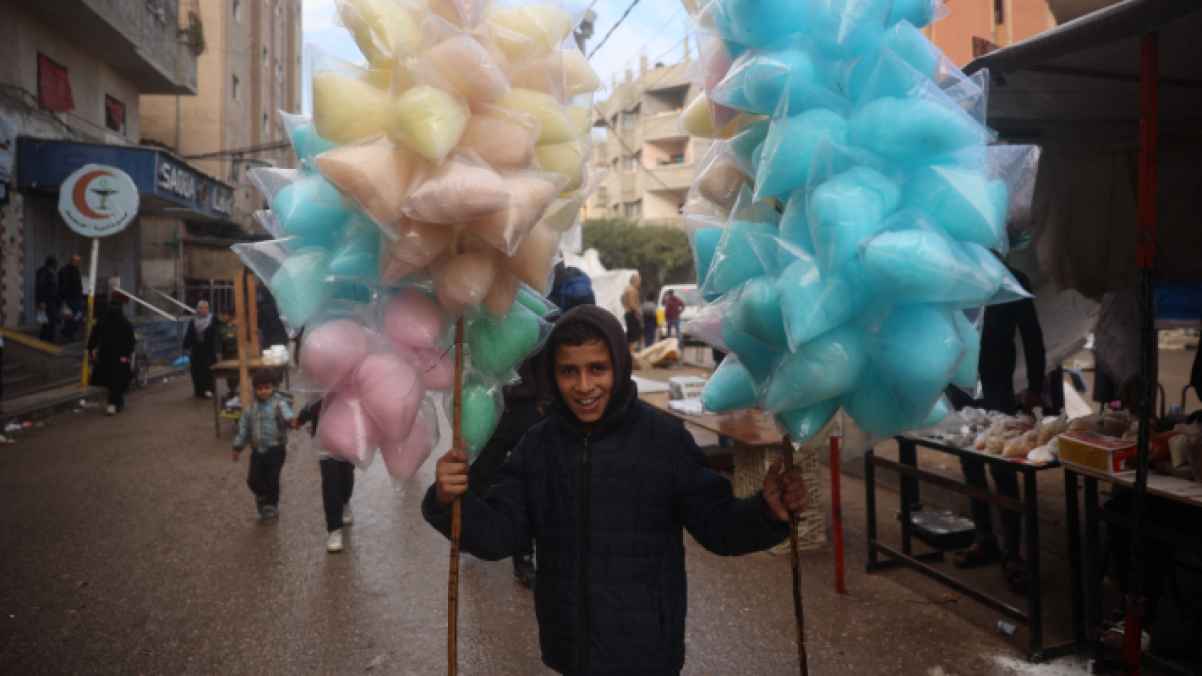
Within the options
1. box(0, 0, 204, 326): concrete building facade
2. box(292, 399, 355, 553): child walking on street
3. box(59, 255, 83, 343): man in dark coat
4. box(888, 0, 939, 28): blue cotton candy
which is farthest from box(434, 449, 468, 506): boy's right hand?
box(59, 255, 83, 343): man in dark coat

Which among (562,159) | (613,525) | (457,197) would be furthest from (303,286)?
(613,525)

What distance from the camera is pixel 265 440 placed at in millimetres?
4906

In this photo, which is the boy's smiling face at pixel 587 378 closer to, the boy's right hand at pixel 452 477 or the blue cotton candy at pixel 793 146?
the boy's right hand at pixel 452 477

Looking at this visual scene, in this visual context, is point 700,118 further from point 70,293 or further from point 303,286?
point 70,293

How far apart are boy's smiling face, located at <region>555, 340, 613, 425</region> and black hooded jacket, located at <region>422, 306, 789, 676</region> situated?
0.02m

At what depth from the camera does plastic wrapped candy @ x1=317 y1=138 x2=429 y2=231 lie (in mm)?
1476

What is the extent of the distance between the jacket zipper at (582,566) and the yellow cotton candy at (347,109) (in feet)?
2.86

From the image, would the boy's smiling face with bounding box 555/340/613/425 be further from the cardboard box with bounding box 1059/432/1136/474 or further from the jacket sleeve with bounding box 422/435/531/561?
the cardboard box with bounding box 1059/432/1136/474

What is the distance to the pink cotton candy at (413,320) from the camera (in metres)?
1.70

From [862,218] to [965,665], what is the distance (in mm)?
2297

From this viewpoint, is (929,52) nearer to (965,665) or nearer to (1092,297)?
(965,665)

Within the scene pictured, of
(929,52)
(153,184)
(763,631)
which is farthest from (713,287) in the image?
(153,184)

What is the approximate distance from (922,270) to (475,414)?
41.9 inches

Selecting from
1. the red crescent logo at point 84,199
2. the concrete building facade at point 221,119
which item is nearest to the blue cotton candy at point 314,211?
the red crescent logo at point 84,199
